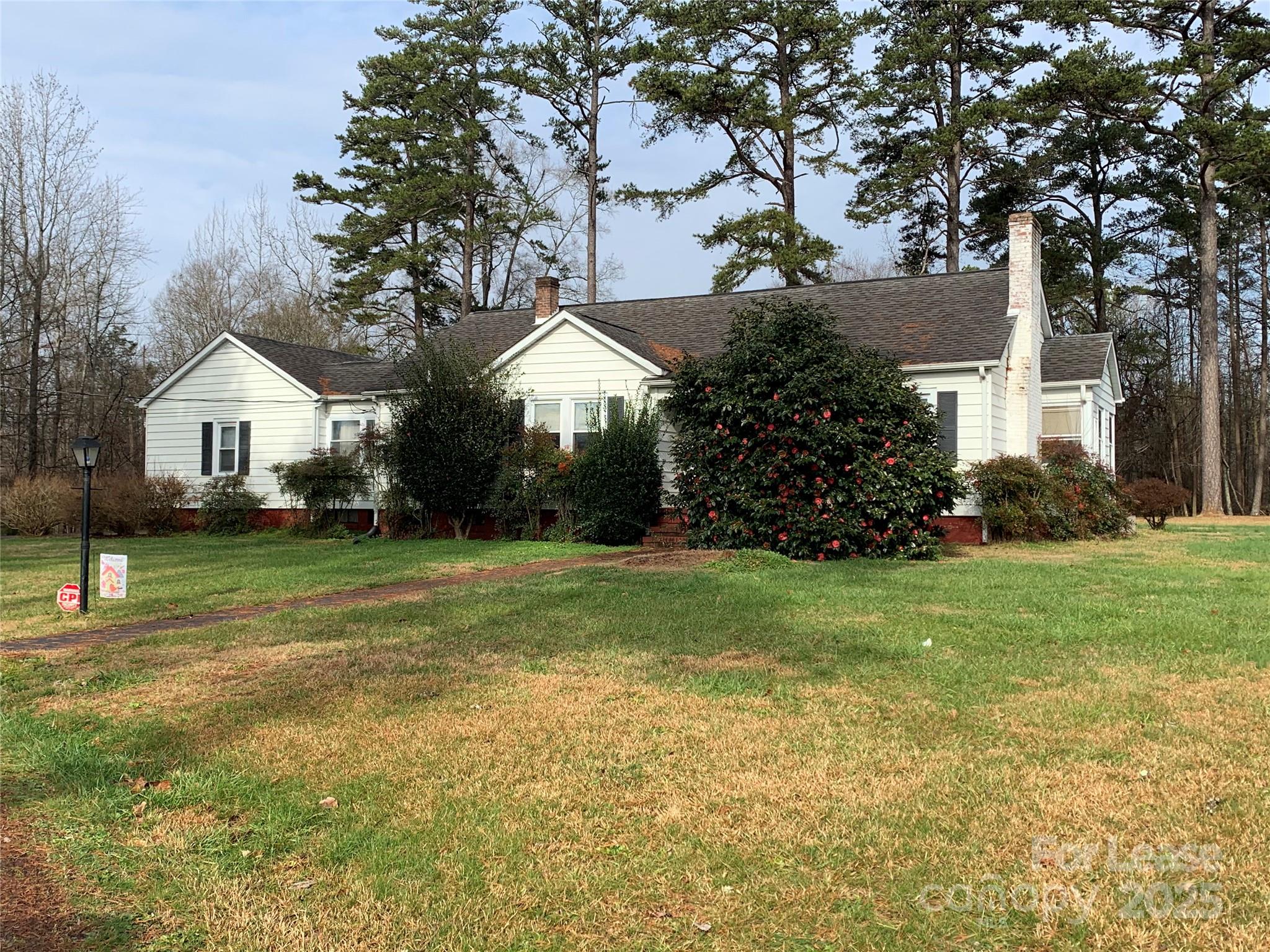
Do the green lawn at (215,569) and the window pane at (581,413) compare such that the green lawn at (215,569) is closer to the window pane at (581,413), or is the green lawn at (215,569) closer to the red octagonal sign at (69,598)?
the red octagonal sign at (69,598)

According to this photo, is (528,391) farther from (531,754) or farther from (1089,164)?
(1089,164)

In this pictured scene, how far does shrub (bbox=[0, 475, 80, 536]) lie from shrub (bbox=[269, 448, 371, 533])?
6.13 meters

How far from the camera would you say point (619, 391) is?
63.1ft

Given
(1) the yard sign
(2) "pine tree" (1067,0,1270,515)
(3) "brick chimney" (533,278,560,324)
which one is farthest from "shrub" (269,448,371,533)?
(2) "pine tree" (1067,0,1270,515)

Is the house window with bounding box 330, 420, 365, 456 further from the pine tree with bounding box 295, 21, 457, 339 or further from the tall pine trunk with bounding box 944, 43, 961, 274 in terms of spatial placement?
the tall pine trunk with bounding box 944, 43, 961, 274

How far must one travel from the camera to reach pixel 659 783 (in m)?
4.23

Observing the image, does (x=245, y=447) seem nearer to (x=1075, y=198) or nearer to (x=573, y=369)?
(x=573, y=369)

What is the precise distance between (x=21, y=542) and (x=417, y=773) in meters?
20.5

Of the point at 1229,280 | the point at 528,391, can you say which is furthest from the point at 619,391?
the point at 1229,280

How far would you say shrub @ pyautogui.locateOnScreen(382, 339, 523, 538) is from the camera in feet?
62.1

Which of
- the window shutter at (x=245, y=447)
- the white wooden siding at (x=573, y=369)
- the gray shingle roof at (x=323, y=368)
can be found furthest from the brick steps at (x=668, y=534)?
the window shutter at (x=245, y=447)

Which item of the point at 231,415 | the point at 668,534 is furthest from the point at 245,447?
the point at 668,534

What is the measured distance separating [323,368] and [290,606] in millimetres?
16304

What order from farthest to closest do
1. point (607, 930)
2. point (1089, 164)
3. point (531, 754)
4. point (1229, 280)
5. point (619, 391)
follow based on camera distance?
point (1229, 280) < point (1089, 164) < point (619, 391) < point (531, 754) < point (607, 930)
